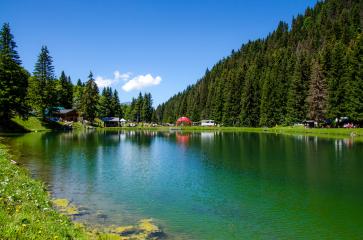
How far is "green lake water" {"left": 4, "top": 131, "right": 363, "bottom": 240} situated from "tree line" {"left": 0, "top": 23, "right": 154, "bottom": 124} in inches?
1606

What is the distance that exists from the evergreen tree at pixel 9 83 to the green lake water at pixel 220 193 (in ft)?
128

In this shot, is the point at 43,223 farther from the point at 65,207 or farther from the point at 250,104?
the point at 250,104

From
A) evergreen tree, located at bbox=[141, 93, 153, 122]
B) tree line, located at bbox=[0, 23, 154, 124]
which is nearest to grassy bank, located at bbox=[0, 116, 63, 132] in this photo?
tree line, located at bbox=[0, 23, 154, 124]

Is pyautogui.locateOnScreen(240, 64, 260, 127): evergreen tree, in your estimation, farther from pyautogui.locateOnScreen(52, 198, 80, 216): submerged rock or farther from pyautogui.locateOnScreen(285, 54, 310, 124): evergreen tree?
pyautogui.locateOnScreen(52, 198, 80, 216): submerged rock

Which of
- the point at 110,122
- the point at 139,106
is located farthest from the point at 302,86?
the point at 139,106

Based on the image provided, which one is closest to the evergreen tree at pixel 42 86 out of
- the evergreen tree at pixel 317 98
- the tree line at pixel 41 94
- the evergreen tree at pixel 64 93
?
the tree line at pixel 41 94

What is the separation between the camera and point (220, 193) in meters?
22.1

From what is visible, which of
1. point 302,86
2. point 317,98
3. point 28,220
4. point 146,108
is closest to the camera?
point 28,220

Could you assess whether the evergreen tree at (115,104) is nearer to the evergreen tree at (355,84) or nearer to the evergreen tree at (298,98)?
the evergreen tree at (298,98)

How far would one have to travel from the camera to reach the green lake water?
15.5m

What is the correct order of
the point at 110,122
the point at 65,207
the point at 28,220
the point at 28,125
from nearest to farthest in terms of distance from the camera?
the point at 28,220
the point at 65,207
the point at 28,125
the point at 110,122

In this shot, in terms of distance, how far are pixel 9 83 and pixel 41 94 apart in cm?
2559

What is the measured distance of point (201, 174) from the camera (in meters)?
29.3

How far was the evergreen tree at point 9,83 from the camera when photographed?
71.9 meters
